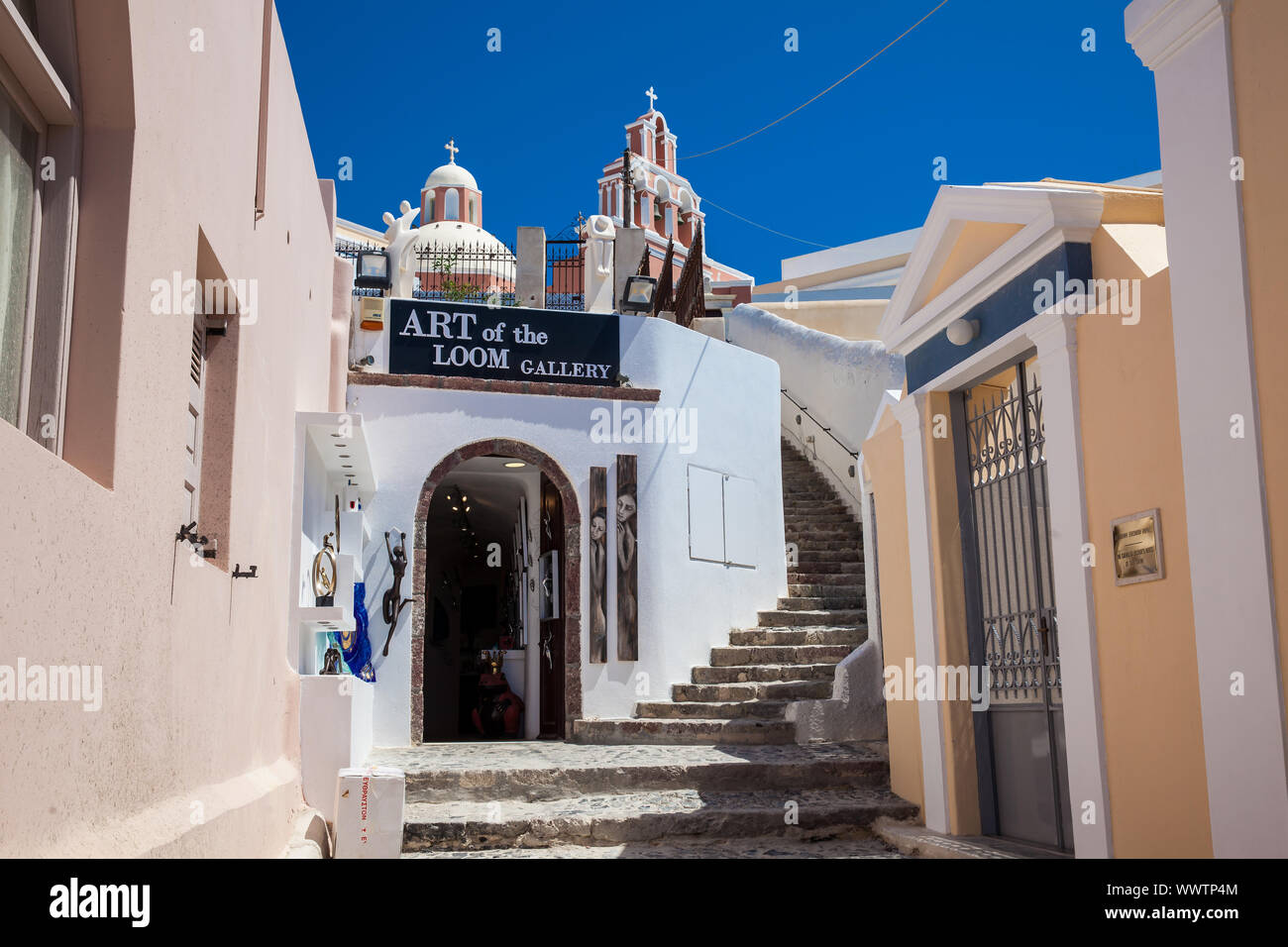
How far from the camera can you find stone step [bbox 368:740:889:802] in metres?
8.31

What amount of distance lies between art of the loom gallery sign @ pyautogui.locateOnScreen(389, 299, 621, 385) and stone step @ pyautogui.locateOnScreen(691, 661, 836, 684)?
9.85 ft

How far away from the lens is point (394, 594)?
33.8 feet

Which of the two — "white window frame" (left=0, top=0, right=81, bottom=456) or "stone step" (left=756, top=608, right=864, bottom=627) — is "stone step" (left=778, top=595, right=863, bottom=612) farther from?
"white window frame" (left=0, top=0, right=81, bottom=456)

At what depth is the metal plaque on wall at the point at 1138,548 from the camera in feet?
15.8

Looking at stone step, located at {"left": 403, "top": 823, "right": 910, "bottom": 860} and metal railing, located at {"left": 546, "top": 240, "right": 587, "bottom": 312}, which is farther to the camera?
metal railing, located at {"left": 546, "top": 240, "right": 587, "bottom": 312}

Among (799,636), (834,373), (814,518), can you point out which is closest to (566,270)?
(834,373)

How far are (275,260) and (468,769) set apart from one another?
394 cm

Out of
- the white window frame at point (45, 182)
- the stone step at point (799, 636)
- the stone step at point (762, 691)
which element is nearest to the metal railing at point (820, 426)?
the stone step at point (799, 636)

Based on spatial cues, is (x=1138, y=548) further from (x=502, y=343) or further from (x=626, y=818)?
(x=502, y=343)

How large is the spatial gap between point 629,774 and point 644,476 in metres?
3.62

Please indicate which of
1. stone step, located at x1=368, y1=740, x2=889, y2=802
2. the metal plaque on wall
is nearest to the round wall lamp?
the metal plaque on wall

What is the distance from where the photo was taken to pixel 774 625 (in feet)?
39.9

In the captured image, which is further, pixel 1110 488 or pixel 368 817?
pixel 368 817
